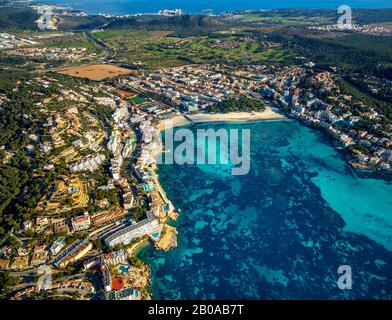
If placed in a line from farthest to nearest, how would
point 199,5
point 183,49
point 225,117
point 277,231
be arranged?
1. point 199,5
2. point 183,49
3. point 225,117
4. point 277,231

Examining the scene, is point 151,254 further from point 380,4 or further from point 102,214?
point 380,4

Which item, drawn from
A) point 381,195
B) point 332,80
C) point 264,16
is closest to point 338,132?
point 381,195

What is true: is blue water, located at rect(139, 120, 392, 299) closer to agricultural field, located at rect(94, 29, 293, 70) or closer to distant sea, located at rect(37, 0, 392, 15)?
agricultural field, located at rect(94, 29, 293, 70)

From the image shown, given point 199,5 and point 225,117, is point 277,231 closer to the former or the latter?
point 225,117

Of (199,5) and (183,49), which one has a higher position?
(199,5)

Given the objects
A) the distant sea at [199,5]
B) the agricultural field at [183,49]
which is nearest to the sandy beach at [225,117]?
the agricultural field at [183,49]

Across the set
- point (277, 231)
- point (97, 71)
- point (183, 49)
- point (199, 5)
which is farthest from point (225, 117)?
point (199, 5)
